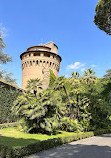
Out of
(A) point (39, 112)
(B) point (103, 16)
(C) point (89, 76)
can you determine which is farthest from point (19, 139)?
(C) point (89, 76)

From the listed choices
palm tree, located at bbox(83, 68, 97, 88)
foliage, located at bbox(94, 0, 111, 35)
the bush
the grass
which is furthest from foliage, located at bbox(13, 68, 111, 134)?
palm tree, located at bbox(83, 68, 97, 88)

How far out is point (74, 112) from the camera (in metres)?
13.5

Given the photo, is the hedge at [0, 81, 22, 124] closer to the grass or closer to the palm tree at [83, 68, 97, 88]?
the grass

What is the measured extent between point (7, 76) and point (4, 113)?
1451 cm

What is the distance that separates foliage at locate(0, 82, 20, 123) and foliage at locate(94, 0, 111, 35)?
37.1 feet

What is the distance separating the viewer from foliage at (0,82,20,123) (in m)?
13.7

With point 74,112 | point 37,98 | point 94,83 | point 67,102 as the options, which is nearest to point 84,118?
point 74,112

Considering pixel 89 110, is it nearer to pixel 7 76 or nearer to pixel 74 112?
pixel 74 112

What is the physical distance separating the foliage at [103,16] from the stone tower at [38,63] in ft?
58.2

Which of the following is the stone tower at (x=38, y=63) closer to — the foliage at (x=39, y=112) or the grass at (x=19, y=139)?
the foliage at (x=39, y=112)

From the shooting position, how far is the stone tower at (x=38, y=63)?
30.7m

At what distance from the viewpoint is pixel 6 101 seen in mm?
14289

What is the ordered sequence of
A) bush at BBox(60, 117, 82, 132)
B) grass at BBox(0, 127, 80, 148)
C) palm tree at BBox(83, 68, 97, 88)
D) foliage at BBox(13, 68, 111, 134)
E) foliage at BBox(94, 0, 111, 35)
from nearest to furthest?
grass at BBox(0, 127, 80, 148) → foliage at BBox(13, 68, 111, 134) → bush at BBox(60, 117, 82, 132) → foliage at BBox(94, 0, 111, 35) → palm tree at BBox(83, 68, 97, 88)

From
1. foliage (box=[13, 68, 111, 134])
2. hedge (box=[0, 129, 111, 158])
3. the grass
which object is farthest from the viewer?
foliage (box=[13, 68, 111, 134])
